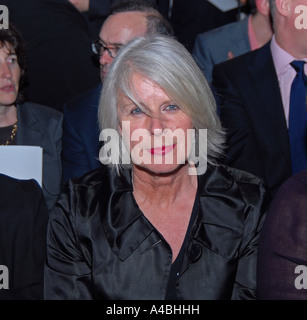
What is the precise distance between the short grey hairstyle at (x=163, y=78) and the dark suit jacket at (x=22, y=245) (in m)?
0.47

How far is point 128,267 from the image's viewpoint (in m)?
2.51

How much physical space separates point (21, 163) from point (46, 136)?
440mm

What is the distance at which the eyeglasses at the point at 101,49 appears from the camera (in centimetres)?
339

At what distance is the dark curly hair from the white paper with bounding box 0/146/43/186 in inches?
22.2

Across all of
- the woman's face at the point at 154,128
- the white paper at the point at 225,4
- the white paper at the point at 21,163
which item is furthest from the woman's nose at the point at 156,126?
the white paper at the point at 225,4

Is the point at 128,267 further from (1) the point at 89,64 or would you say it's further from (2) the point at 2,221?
(1) the point at 89,64

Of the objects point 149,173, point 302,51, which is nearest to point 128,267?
point 149,173

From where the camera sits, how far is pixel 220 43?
12.5 ft

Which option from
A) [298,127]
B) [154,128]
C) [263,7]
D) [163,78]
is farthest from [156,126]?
[263,7]

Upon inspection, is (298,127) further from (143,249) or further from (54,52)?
(54,52)

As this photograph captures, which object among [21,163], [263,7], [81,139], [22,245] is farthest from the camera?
[263,7]

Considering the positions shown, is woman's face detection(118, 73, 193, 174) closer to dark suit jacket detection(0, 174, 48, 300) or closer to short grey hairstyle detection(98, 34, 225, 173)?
short grey hairstyle detection(98, 34, 225, 173)

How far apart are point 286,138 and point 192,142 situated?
0.74m

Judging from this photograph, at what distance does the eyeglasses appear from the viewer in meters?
Answer: 3.39
